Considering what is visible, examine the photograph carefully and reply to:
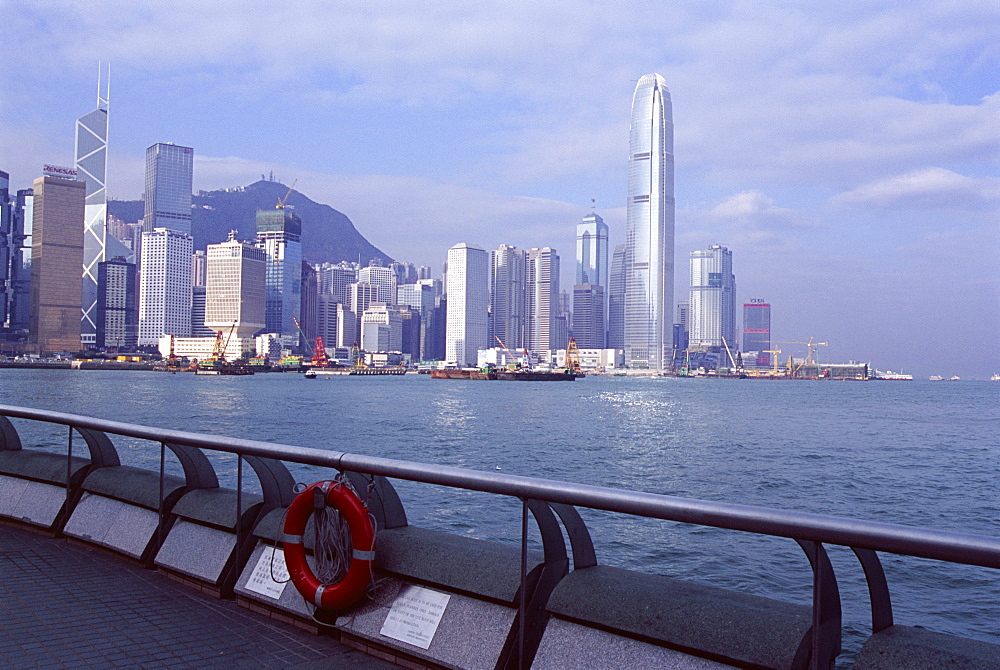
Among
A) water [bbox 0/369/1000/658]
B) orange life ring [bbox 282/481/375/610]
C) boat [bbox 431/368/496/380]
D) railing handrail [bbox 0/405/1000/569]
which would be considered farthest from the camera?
boat [bbox 431/368/496/380]

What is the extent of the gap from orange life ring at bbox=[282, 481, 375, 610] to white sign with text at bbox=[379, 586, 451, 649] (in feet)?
0.77

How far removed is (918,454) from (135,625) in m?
48.2

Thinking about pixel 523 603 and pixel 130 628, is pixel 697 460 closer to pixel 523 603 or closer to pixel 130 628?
pixel 130 628

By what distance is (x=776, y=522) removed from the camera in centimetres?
304

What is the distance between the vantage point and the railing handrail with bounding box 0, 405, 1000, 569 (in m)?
2.65

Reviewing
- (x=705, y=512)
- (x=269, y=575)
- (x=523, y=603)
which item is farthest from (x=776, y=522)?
(x=269, y=575)

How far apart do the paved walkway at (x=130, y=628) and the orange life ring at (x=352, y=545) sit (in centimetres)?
30

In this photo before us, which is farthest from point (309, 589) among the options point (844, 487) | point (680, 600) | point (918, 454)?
point (918, 454)

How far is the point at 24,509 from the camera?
24.9ft

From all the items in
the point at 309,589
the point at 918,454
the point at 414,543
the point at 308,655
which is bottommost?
the point at 918,454

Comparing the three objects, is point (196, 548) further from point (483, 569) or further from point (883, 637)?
point (883, 637)

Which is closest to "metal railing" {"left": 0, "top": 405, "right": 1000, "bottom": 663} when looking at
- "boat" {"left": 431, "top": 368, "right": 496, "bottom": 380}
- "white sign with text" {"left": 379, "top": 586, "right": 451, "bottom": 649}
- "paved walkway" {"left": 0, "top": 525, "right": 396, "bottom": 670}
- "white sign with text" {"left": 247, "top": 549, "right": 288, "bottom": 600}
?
"white sign with text" {"left": 379, "top": 586, "right": 451, "bottom": 649}

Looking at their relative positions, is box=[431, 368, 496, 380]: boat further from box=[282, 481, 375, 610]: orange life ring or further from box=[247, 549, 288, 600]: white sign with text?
box=[282, 481, 375, 610]: orange life ring

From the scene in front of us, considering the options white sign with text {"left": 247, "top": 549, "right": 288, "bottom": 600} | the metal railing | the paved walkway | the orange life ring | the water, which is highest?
the metal railing
